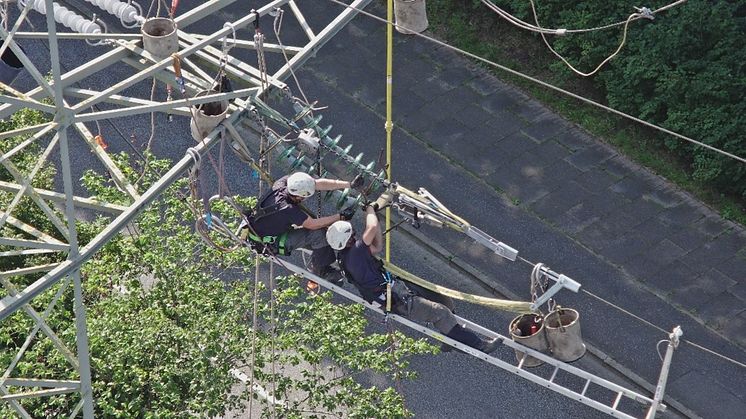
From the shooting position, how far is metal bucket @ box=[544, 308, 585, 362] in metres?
16.4

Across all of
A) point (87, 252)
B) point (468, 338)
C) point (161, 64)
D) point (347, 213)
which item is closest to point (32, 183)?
point (161, 64)

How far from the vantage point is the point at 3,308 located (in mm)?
14234

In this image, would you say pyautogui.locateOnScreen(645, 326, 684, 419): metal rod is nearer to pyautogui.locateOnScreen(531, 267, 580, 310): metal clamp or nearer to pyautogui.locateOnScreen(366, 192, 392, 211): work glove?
pyautogui.locateOnScreen(531, 267, 580, 310): metal clamp

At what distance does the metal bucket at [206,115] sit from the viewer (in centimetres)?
1641

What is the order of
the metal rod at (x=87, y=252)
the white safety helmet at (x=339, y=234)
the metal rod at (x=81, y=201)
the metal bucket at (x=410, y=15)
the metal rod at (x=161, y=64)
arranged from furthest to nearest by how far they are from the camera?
the metal bucket at (x=410, y=15) → the white safety helmet at (x=339, y=234) → the metal rod at (x=81, y=201) → the metal rod at (x=161, y=64) → the metal rod at (x=87, y=252)

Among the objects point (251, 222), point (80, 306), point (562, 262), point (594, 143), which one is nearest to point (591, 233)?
point (562, 262)

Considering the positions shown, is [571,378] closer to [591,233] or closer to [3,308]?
[591,233]

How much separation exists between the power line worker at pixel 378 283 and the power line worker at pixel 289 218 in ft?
0.93

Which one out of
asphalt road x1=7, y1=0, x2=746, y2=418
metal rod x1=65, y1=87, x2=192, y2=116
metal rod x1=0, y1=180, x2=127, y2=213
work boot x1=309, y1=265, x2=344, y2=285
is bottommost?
asphalt road x1=7, y1=0, x2=746, y2=418

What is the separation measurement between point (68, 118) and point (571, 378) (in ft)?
31.1

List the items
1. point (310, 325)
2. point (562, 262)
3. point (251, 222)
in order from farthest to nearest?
point (562, 262) < point (310, 325) < point (251, 222)

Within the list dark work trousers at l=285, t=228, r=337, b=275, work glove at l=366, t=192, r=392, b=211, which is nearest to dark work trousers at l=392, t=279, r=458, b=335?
dark work trousers at l=285, t=228, r=337, b=275

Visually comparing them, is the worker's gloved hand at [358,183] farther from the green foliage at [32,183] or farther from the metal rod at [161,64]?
the green foliage at [32,183]

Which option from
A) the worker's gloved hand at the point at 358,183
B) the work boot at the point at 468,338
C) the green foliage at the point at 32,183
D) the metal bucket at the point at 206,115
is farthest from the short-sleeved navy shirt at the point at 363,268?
the green foliage at the point at 32,183
